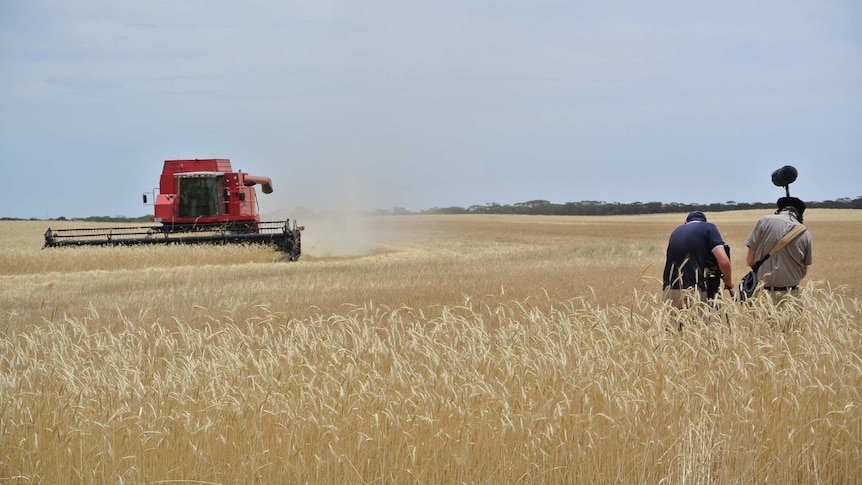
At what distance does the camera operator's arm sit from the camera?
747 cm

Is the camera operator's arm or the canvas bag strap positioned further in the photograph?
the canvas bag strap

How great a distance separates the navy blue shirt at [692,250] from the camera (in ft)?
25.0

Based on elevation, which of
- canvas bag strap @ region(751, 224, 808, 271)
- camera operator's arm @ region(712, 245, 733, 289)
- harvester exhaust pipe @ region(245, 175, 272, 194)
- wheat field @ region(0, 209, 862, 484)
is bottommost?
wheat field @ region(0, 209, 862, 484)

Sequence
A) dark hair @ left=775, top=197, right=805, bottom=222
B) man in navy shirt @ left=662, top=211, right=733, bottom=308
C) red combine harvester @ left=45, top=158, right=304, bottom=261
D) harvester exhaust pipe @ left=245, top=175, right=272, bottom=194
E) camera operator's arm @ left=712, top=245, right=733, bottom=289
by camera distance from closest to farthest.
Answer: camera operator's arm @ left=712, top=245, right=733, bottom=289 < man in navy shirt @ left=662, top=211, right=733, bottom=308 < dark hair @ left=775, top=197, right=805, bottom=222 < red combine harvester @ left=45, top=158, right=304, bottom=261 < harvester exhaust pipe @ left=245, top=175, right=272, bottom=194

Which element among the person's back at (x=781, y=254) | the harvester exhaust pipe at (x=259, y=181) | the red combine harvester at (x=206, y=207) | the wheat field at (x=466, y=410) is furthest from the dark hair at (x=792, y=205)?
the harvester exhaust pipe at (x=259, y=181)

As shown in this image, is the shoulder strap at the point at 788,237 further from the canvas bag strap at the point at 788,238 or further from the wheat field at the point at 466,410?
the wheat field at the point at 466,410

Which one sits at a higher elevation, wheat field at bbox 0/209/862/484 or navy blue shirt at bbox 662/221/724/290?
navy blue shirt at bbox 662/221/724/290

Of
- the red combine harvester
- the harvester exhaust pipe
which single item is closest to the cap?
the red combine harvester

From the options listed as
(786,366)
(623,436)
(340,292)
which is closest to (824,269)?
(340,292)

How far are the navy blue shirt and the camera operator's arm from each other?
6 cm

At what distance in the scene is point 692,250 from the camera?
7.62 m

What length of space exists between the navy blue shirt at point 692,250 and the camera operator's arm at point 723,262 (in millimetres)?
55

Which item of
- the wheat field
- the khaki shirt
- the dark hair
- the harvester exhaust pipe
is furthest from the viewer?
the harvester exhaust pipe

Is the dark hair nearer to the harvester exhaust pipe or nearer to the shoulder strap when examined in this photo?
the shoulder strap
